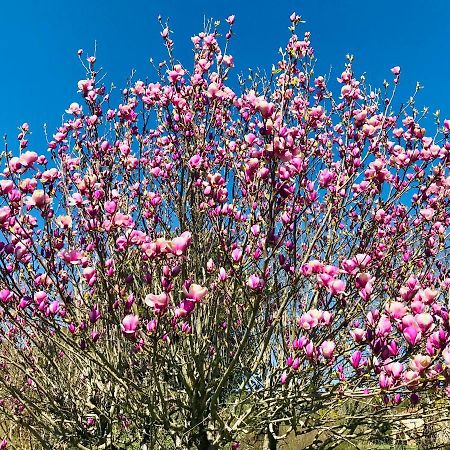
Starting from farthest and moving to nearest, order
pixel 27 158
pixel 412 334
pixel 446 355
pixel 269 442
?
1. pixel 269 442
2. pixel 27 158
3. pixel 412 334
4. pixel 446 355

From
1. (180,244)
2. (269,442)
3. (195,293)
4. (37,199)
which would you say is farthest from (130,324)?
(269,442)

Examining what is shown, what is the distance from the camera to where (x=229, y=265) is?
350 centimetres

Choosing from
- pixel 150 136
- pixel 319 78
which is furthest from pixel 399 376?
pixel 150 136

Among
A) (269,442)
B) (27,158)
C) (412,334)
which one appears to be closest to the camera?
(412,334)

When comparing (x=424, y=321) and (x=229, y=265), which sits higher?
(x=229, y=265)

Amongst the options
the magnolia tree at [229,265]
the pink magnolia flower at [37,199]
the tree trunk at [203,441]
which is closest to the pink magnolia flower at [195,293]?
the magnolia tree at [229,265]

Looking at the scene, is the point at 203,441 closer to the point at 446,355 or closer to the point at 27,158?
the point at 446,355

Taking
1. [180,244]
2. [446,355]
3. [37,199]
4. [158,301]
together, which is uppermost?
[37,199]

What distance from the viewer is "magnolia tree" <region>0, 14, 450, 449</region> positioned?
2.41 m

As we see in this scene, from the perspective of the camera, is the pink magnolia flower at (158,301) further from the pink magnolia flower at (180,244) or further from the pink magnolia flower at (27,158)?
the pink magnolia flower at (27,158)

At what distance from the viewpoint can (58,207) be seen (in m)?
4.19

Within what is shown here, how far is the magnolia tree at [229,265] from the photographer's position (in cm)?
241

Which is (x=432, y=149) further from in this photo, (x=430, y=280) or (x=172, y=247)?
(x=172, y=247)

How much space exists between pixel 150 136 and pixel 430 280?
309cm
